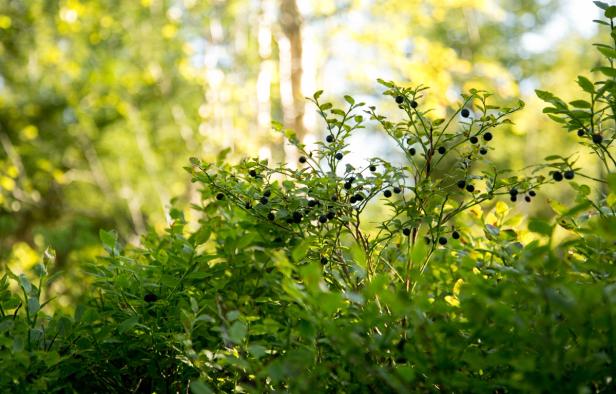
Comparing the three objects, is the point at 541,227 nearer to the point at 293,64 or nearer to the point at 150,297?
the point at 150,297

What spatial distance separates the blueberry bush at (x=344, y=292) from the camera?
1019 mm

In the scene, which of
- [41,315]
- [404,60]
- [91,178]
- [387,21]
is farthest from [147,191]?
[41,315]

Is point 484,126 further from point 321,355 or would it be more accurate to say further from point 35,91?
point 35,91

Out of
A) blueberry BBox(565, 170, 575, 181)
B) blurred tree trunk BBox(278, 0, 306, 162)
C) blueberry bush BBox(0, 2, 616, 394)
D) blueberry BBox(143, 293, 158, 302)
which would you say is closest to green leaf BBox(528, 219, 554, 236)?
blueberry bush BBox(0, 2, 616, 394)

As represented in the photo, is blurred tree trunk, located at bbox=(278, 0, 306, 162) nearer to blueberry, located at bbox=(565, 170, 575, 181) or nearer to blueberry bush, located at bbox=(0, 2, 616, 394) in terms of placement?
blueberry bush, located at bbox=(0, 2, 616, 394)

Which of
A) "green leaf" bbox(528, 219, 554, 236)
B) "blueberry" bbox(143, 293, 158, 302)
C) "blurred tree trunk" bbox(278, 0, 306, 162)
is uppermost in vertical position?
"blurred tree trunk" bbox(278, 0, 306, 162)

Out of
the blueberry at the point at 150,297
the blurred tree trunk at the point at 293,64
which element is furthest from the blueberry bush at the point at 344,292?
the blurred tree trunk at the point at 293,64

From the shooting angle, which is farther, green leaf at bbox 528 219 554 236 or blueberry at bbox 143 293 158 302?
blueberry at bbox 143 293 158 302

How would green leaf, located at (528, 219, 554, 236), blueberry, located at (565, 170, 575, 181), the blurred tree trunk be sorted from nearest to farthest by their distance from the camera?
green leaf, located at (528, 219, 554, 236) → blueberry, located at (565, 170, 575, 181) → the blurred tree trunk

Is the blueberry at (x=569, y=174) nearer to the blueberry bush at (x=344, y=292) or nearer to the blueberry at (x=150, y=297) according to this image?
the blueberry bush at (x=344, y=292)

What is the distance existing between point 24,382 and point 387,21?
967 cm

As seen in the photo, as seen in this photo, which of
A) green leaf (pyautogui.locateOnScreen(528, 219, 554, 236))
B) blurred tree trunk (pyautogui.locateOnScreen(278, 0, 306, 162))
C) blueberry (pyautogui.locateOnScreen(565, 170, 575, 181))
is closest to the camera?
green leaf (pyautogui.locateOnScreen(528, 219, 554, 236))

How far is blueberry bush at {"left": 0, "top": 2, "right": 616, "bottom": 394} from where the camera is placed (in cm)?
102

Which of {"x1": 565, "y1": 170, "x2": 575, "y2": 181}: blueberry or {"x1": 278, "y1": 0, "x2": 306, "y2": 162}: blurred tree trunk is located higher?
{"x1": 278, "y1": 0, "x2": 306, "y2": 162}: blurred tree trunk
